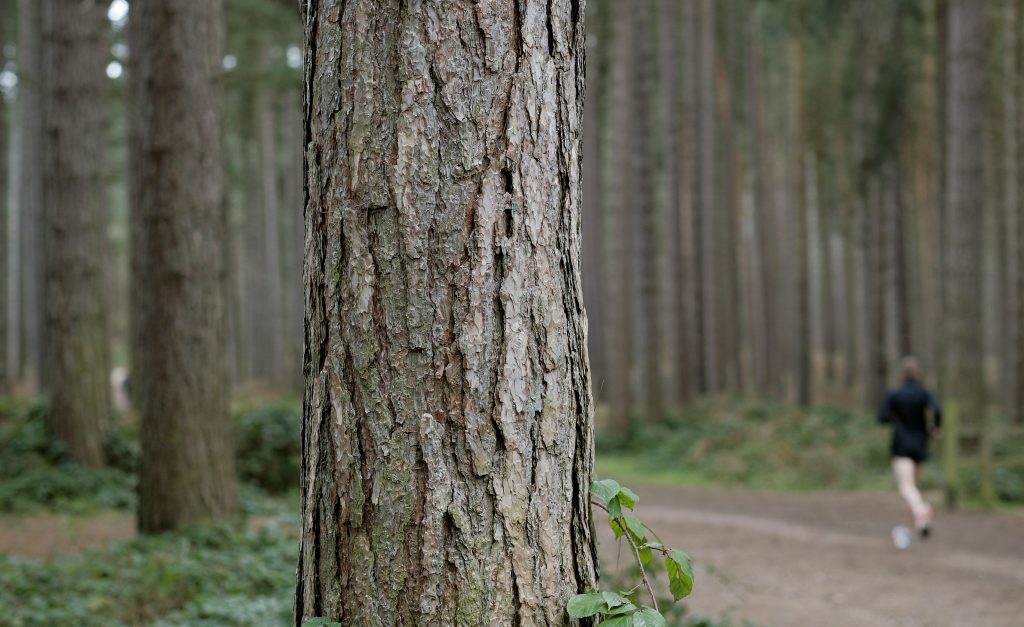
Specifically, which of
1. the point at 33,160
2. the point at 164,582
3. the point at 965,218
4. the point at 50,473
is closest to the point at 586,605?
the point at 164,582

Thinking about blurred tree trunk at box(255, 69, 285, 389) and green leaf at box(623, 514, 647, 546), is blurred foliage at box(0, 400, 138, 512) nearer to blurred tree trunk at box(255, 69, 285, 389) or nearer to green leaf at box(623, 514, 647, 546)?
green leaf at box(623, 514, 647, 546)

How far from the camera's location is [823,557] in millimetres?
9305

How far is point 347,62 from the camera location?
1970 mm

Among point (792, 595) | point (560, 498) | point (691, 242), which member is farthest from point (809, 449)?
point (560, 498)

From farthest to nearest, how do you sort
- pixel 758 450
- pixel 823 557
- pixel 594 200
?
pixel 594 200, pixel 758 450, pixel 823 557

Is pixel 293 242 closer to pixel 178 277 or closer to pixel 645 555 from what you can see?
pixel 178 277

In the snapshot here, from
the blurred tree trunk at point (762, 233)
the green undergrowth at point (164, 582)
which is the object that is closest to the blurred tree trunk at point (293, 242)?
the blurred tree trunk at point (762, 233)

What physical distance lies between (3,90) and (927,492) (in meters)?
18.7

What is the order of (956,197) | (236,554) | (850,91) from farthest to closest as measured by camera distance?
1. (850,91)
2. (956,197)
3. (236,554)

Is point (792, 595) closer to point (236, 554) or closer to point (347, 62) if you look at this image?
point (236, 554)

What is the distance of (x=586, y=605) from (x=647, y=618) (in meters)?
0.14

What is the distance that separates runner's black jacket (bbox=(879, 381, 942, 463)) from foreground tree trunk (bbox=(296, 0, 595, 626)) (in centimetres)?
895

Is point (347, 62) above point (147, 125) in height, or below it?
below

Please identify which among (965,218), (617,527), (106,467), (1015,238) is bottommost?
(106,467)
